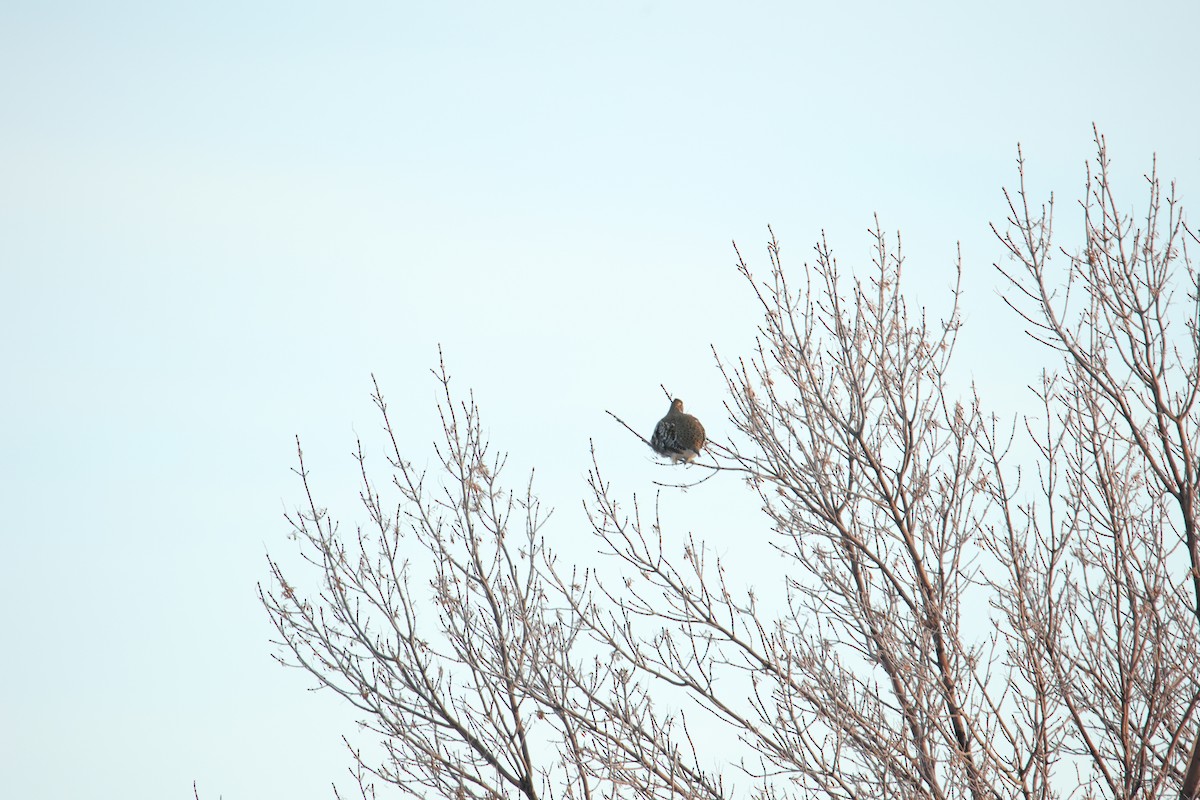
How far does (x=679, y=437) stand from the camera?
9.14 meters

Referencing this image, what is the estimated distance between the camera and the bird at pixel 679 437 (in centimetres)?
911

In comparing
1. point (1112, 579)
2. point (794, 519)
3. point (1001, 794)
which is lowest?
point (1001, 794)

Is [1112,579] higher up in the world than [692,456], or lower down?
lower down

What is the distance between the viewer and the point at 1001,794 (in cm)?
726

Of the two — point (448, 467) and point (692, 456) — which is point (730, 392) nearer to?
point (692, 456)

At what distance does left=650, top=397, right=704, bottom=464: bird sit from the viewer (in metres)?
9.11

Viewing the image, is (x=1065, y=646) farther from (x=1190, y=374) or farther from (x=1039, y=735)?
(x=1190, y=374)

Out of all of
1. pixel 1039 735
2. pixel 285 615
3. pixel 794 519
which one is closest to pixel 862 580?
pixel 794 519

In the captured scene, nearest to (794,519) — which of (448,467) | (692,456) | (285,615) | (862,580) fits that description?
(862,580)

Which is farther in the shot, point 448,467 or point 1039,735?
point 448,467

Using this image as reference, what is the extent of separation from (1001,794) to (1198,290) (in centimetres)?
287

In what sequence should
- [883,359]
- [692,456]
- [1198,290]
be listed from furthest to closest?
[692,456]
[883,359]
[1198,290]

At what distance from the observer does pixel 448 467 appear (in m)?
9.00

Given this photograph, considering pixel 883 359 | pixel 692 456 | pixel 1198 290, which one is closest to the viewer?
pixel 1198 290
